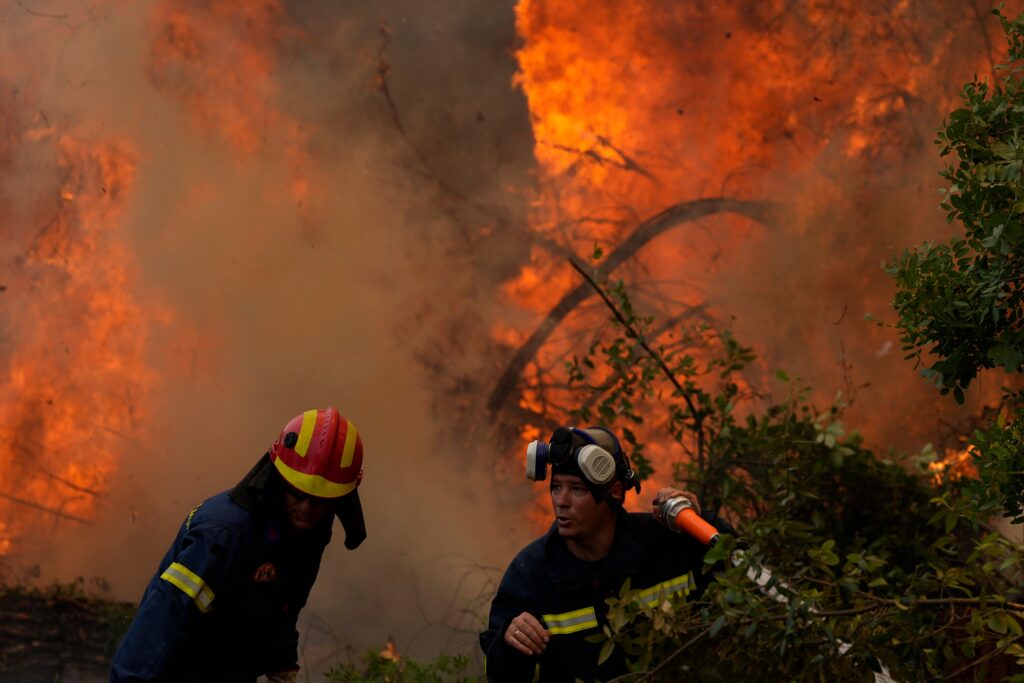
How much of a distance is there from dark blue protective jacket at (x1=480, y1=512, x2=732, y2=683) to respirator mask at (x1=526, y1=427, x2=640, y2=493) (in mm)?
232

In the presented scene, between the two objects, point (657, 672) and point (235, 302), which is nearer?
A: point (657, 672)

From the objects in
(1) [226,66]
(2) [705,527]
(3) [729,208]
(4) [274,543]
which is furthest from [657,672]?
(1) [226,66]

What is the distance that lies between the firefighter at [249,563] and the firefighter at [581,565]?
2.28 feet

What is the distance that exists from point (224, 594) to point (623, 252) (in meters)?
4.80

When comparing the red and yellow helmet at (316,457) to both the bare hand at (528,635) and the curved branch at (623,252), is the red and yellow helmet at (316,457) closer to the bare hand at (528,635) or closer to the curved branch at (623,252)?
the bare hand at (528,635)

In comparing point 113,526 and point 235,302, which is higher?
point 235,302

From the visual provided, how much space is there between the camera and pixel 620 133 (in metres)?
8.12

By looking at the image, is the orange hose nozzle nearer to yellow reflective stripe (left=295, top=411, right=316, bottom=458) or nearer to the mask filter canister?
the mask filter canister

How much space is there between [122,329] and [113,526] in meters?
1.31

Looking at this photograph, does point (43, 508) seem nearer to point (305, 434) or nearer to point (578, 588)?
point (305, 434)

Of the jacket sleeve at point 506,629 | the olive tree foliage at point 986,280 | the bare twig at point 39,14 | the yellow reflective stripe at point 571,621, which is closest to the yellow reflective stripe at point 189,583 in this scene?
the jacket sleeve at point 506,629

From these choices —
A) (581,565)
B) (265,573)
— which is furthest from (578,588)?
(265,573)

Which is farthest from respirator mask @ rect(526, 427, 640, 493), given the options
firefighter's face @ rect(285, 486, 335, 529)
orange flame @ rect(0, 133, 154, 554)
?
orange flame @ rect(0, 133, 154, 554)

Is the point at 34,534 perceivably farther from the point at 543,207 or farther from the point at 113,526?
the point at 543,207
